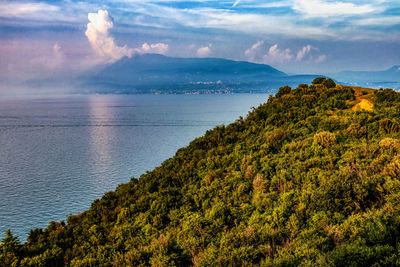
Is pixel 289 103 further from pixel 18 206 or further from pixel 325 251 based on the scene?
pixel 18 206

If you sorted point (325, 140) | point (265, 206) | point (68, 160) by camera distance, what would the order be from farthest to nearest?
point (68, 160) < point (325, 140) < point (265, 206)

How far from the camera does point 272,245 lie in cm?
1115

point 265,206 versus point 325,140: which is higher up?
point 325,140

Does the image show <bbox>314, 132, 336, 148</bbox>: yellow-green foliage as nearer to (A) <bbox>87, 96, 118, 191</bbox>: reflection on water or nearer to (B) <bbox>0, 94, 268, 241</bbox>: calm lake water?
(B) <bbox>0, 94, 268, 241</bbox>: calm lake water

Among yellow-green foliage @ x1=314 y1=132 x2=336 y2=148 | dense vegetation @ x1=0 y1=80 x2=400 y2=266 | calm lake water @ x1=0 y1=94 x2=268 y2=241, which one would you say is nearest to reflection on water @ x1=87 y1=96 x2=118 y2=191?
calm lake water @ x1=0 y1=94 x2=268 y2=241

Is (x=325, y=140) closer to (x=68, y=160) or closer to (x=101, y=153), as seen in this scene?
(x=68, y=160)

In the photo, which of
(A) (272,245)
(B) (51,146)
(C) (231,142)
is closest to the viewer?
(A) (272,245)

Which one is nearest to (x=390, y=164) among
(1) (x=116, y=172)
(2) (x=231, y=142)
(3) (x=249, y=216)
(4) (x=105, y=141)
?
(3) (x=249, y=216)

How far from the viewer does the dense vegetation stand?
34.0 feet

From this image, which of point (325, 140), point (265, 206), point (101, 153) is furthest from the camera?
point (101, 153)

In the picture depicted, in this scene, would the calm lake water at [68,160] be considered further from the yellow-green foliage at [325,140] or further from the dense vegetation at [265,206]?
the yellow-green foliage at [325,140]

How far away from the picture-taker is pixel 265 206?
607 inches

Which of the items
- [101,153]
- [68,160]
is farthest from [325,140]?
[101,153]

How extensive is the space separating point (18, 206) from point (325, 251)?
3603cm
